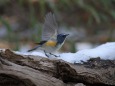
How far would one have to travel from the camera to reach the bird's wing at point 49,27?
2.34m

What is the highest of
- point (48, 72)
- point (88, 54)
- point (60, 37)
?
point (60, 37)

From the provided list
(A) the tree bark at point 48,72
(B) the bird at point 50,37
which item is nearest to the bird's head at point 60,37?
(B) the bird at point 50,37

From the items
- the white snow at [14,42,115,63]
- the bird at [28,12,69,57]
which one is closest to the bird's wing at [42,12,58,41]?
the bird at [28,12,69,57]

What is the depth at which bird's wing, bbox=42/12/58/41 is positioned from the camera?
2344 mm

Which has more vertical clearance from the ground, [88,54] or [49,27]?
[49,27]

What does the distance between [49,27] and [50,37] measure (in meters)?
0.06

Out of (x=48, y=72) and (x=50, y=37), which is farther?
(x=50, y=37)

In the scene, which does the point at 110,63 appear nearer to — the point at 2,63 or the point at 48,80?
the point at 48,80

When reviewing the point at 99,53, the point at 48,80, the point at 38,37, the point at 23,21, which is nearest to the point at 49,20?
the point at 99,53

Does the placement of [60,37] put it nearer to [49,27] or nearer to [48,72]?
[49,27]

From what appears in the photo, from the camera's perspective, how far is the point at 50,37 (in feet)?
7.80

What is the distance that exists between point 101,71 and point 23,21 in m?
4.17

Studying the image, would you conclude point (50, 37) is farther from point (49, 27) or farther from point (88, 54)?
point (88, 54)

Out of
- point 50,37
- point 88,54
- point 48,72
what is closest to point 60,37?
point 50,37
